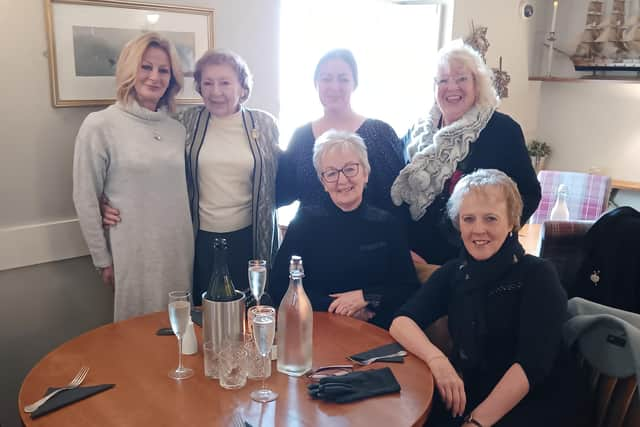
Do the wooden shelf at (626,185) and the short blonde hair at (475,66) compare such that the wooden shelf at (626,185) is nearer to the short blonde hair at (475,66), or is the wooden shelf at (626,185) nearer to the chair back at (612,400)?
the short blonde hair at (475,66)

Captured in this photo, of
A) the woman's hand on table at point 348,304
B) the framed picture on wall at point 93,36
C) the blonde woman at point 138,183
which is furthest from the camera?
the framed picture on wall at point 93,36

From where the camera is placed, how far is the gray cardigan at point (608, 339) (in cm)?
147

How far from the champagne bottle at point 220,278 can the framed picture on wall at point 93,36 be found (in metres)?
1.20

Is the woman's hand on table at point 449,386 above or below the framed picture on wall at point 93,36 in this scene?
below

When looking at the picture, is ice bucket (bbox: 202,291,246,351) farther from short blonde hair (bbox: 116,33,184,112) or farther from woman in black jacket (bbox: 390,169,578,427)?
short blonde hair (bbox: 116,33,184,112)

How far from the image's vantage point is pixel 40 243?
84.6 inches

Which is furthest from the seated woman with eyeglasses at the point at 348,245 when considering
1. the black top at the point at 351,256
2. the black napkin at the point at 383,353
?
the black napkin at the point at 383,353

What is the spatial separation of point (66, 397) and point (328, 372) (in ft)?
1.96

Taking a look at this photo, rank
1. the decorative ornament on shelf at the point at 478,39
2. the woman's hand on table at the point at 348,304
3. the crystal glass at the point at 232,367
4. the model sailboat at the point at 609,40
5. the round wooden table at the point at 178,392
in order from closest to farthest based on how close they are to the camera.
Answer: the round wooden table at the point at 178,392, the crystal glass at the point at 232,367, the woman's hand on table at the point at 348,304, the decorative ornament on shelf at the point at 478,39, the model sailboat at the point at 609,40

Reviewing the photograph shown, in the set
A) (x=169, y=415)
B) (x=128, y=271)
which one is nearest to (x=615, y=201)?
(x=128, y=271)

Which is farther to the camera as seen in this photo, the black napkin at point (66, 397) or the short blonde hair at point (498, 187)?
the short blonde hair at point (498, 187)

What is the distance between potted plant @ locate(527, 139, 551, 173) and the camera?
4.78 metres

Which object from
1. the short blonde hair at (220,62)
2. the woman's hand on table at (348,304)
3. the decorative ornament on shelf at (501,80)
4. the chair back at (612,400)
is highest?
the decorative ornament on shelf at (501,80)

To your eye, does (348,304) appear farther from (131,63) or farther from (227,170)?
(131,63)
